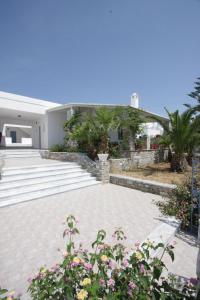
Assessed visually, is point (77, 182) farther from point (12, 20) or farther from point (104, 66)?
point (104, 66)

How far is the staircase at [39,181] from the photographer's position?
6188 millimetres

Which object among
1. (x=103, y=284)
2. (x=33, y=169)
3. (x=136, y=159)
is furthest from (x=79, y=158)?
(x=103, y=284)

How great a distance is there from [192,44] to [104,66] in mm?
6154

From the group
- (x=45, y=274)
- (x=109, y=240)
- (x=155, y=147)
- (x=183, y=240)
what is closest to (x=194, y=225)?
(x=183, y=240)

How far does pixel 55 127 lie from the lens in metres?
16.1

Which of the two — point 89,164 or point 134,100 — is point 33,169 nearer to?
point 89,164

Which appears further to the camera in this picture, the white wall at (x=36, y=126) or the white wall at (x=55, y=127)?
the white wall at (x=36, y=126)

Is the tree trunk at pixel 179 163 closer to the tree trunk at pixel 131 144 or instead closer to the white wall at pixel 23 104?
the tree trunk at pixel 131 144

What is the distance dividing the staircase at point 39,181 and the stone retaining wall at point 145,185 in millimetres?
1195

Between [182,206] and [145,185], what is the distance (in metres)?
2.79

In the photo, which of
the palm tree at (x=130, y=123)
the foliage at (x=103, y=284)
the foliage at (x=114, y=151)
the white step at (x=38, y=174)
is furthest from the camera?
the palm tree at (x=130, y=123)

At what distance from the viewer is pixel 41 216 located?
16.1ft

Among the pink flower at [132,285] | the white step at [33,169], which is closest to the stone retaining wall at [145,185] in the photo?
the white step at [33,169]

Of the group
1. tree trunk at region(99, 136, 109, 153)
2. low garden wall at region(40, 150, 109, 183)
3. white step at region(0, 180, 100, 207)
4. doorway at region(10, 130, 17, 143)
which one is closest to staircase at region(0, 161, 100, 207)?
white step at region(0, 180, 100, 207)
